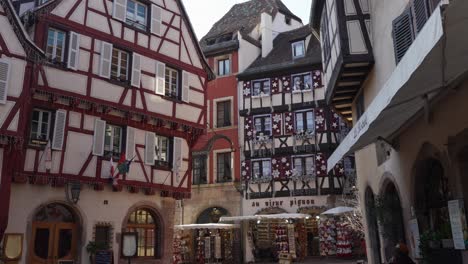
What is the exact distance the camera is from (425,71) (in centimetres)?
588

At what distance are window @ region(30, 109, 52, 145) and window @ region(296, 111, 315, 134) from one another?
15.4 m

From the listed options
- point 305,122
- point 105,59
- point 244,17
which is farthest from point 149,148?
point 244,17

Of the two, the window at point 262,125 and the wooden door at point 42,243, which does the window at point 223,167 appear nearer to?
the window at point 262,125

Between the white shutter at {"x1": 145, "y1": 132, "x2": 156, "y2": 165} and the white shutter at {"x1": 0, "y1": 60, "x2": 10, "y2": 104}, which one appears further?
the white shutter at {"x1": 145, "y1": 132, "x2": 156, "y2": 165}

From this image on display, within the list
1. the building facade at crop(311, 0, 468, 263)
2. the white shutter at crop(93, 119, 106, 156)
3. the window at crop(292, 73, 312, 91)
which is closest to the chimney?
the window at crop(292, 73, 312, 91)

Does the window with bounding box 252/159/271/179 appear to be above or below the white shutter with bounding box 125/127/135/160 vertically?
above

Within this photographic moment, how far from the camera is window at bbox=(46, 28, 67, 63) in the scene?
582 inches

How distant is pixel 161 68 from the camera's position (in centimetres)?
1788

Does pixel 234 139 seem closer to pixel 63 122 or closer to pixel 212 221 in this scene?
pixel 212 221

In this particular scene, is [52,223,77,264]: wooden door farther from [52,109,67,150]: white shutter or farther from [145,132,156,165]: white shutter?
[145,132,156,165]: white shutter

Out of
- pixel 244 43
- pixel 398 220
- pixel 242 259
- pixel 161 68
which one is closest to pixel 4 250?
pixel 161 68

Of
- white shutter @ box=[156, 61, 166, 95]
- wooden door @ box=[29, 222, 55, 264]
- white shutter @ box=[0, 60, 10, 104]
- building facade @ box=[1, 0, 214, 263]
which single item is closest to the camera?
white shutter @ box=[0, 60, 10, 104]

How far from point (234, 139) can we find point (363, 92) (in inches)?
633

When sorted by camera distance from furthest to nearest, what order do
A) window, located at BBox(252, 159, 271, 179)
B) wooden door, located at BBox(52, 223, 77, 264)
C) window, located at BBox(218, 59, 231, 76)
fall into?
window, located at BBox(218, 59, 231, 76) < window, located at BBox(252, 159, 271, 179) < wooden door, located at BBox(52, 223, 77, 264)
